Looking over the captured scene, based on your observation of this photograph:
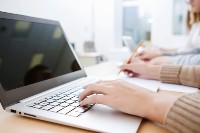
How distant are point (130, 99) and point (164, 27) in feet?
8.88

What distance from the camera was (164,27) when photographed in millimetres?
2902

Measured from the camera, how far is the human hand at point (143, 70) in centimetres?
79

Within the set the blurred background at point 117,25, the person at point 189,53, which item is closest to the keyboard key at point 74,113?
the person at point 189,53

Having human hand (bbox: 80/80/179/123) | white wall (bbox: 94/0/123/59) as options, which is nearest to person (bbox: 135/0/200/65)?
human hand (bbox: 80/80/179/123)

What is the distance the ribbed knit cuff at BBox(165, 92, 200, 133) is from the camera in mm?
327

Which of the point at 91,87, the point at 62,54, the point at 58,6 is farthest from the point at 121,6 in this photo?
the point at 91,87

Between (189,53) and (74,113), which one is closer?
(74,113)

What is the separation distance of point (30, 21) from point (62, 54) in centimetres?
16

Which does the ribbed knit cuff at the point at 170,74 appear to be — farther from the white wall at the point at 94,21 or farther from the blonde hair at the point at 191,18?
the white wall at the point at 94,21

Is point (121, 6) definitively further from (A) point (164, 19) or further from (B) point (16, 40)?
(B) point (16, 40)

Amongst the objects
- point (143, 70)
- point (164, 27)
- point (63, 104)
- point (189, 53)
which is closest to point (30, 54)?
point (63, 104)

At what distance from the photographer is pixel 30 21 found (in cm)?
65

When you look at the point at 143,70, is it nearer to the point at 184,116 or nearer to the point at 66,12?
the point at 184,116

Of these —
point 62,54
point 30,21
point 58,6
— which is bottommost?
point 62,54
